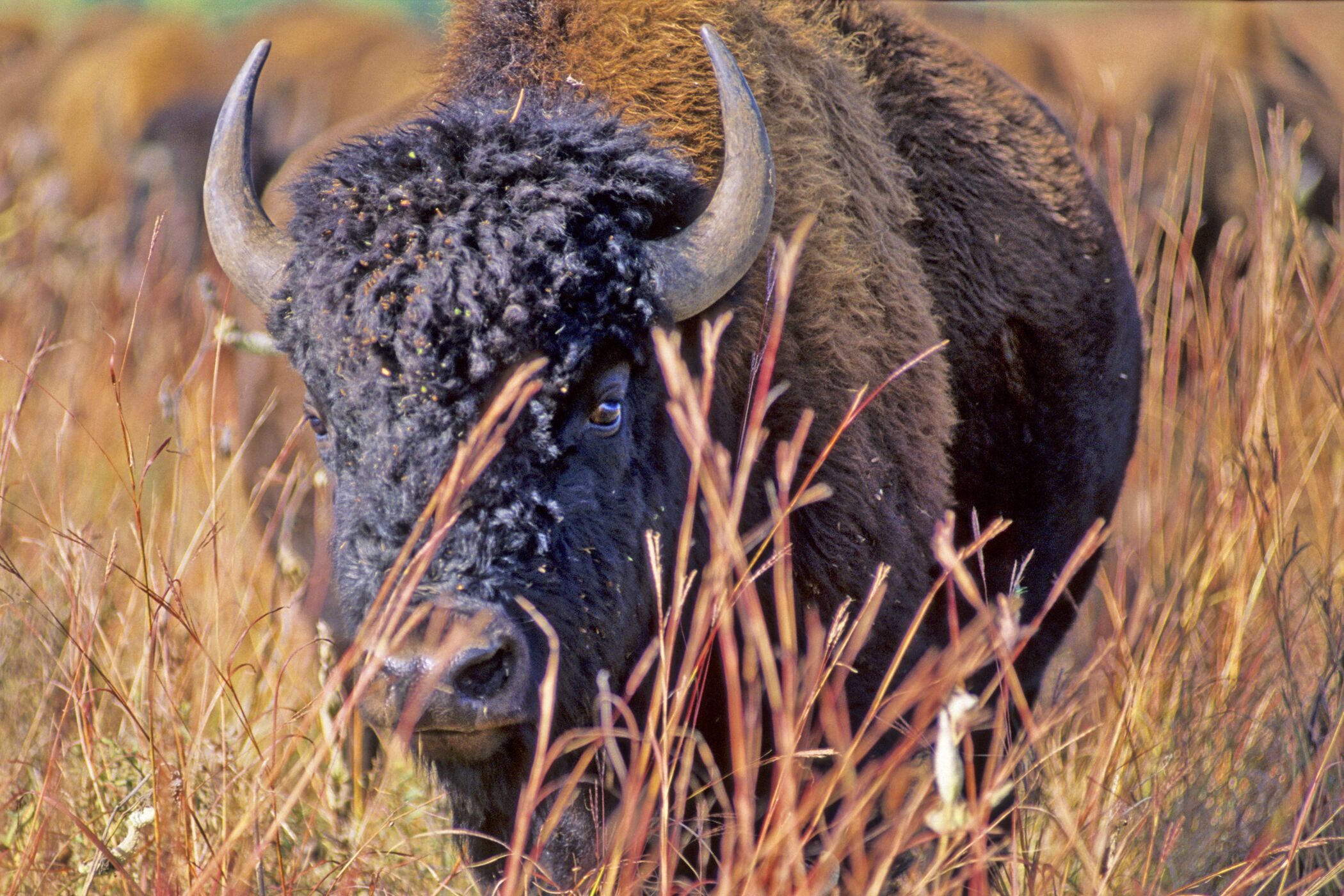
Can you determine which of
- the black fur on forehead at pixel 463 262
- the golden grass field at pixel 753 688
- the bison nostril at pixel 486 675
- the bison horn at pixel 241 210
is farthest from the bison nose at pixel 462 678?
the bison horn at pixel 241 210

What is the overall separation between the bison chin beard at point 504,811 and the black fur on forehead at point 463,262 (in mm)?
639

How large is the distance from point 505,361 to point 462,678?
0.59 meters

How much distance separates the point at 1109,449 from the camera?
3752 mm

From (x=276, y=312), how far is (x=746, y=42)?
1327 mm

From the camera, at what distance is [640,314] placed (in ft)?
8.05

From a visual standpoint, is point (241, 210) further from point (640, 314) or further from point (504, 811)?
point (504, 811)

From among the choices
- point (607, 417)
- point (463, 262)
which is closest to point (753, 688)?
point (607, 417)

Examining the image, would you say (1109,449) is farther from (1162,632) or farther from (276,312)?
(276,312)

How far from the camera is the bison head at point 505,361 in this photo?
7.33 feet

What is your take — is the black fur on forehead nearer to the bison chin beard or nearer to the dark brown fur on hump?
the dark brown fur on hump

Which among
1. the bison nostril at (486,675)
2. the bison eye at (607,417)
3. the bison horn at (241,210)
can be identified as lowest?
the bison nostril at (486,675)

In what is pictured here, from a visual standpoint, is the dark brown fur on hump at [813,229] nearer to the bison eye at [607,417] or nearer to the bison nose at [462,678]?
the bison eye at [607,417]

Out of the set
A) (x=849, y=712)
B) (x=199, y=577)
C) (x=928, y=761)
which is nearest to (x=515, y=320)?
(x=849, y=712)

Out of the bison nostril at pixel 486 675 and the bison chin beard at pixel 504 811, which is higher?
the bison nostril at pixel 486 675
